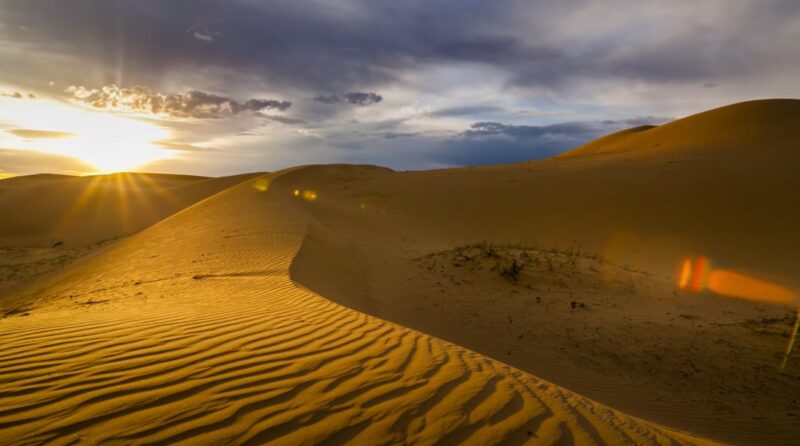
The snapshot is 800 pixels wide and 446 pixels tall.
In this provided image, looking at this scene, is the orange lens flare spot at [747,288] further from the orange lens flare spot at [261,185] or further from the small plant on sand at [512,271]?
the orange lens flare spot at [261,185]

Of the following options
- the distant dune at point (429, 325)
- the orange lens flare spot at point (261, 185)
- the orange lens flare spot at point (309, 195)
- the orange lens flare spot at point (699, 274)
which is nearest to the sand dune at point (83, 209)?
the distant dune at point (429, 325)

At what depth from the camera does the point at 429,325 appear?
734cm

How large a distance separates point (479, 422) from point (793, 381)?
569cm

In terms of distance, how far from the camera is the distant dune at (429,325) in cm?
262

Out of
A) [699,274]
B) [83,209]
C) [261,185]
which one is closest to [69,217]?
[83,209]

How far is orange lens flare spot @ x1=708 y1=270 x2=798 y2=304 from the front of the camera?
10219mm

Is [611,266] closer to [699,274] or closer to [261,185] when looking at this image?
[699,274]

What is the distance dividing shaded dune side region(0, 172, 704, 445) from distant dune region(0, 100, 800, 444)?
0.8 inches

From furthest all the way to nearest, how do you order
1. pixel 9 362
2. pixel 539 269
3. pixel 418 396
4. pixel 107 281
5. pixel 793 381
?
pixel 539 269 → pixel 107 281 → pixel 793 381 → pixel 9 362 → pixel 418 396

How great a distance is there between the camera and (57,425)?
2.33 meters

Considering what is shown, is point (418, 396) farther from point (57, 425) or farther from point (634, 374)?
point (634, 374)

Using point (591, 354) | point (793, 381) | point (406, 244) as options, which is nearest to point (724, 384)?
point (793, 381)

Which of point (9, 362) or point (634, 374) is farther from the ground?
point (9, 362)

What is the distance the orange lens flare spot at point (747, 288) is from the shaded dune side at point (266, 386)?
9.67 m
